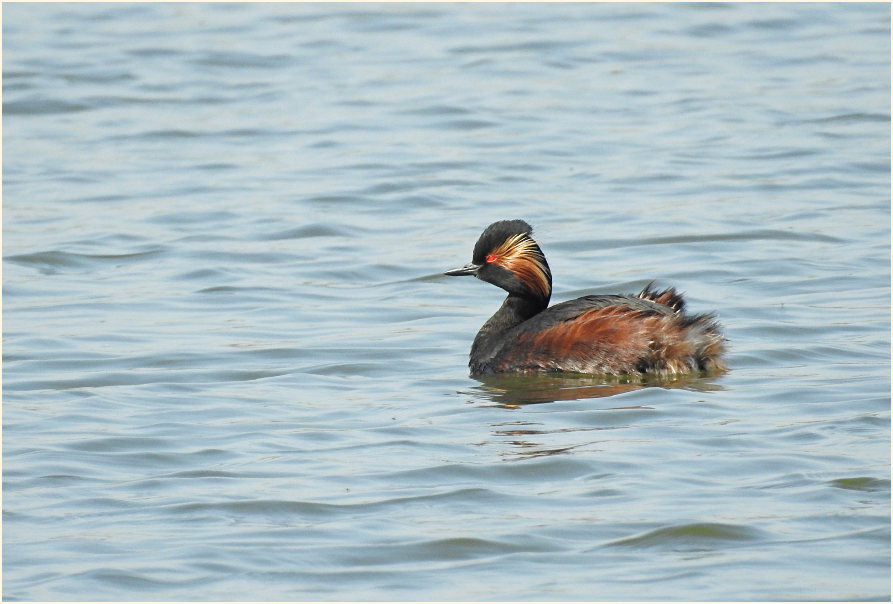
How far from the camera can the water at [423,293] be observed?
227 inches

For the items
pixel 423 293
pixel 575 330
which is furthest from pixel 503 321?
pixel 423 293

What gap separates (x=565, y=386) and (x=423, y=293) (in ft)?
8.64

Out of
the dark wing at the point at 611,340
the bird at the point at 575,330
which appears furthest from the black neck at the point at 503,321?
the dark wing at the point at 611,340

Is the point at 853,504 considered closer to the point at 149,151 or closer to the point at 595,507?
the point at 595,507

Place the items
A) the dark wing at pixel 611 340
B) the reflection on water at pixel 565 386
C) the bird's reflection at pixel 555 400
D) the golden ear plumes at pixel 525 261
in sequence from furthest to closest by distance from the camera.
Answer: the golden ear plumes at pixel 525 261 → the dark wing at pixel 611 340 → the reflection on water at pixel 565 386 → the bird's reflection at pixel 555 400

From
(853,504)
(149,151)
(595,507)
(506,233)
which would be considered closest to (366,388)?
(506,233)

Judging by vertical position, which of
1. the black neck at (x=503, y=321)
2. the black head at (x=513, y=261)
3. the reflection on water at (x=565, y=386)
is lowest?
the reflection on water at (x=565, y=386)

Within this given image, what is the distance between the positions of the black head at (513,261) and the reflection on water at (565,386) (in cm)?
64

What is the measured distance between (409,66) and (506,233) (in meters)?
10.7

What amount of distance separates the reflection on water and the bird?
0.04 m

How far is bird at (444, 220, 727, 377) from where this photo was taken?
833cm

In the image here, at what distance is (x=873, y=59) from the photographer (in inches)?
723

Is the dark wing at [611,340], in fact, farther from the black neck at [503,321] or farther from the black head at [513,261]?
the black head at [513,261]

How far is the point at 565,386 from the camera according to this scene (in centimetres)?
834
